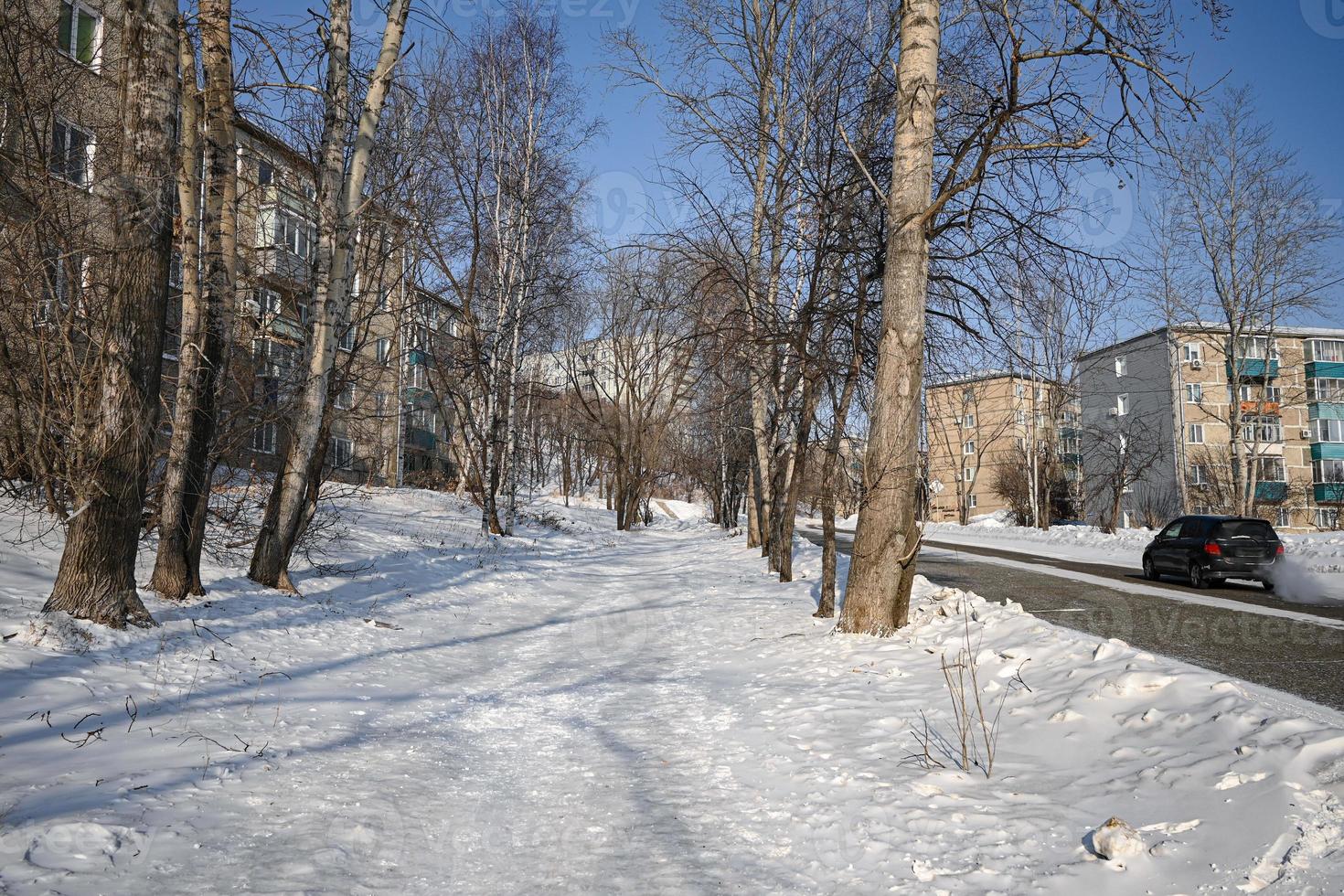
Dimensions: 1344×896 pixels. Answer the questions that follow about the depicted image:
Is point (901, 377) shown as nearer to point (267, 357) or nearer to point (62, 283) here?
point (62, 283)

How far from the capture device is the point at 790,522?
13.7 meters

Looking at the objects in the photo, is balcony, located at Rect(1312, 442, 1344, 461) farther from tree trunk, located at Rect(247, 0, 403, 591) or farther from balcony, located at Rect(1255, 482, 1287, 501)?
tree trunk, located at Rect(247, 0, 403, 591)

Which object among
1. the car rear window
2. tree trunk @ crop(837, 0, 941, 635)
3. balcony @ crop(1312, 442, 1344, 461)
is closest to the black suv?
the car rear window

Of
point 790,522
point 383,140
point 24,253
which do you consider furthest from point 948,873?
point 383,140

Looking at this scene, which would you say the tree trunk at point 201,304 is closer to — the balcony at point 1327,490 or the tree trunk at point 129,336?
the tree trunk at point 129,336

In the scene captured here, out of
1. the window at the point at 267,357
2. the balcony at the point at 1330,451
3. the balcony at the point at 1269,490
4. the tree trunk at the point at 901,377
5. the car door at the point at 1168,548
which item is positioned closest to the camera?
the tree trunk at the point at 901,377

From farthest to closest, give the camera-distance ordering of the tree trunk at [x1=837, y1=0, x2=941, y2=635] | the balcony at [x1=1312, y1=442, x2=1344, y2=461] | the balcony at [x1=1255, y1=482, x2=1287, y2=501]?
the balcony at [x1=1312, y1=442, x2=1344, y2=461]
the balcony at [x1=1255, y1=482, x2=1287, y2=501]
the tree trunk at [x1=837, y1=0, x2=941, y2=635]

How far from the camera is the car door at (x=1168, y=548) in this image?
16.3 metres

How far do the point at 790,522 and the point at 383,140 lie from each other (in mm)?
9188

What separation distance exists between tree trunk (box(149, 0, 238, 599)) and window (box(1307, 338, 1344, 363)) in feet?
214

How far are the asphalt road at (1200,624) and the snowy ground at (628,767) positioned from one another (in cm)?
162

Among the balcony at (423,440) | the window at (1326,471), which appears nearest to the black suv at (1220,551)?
the balcony at (423,440)

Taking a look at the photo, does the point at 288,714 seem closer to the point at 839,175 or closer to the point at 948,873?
the point at 948,873

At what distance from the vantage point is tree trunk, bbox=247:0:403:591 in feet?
30.5
